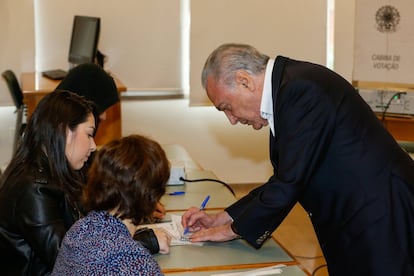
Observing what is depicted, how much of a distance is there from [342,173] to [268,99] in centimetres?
29

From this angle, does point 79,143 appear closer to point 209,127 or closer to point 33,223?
point 33,223

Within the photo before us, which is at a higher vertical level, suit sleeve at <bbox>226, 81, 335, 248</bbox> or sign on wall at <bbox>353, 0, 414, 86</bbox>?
sign on wall at <bbox>353, 0, 414, 86</bbox>

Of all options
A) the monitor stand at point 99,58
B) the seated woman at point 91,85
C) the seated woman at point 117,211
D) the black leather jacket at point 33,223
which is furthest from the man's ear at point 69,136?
the monitor stand at point 99,58

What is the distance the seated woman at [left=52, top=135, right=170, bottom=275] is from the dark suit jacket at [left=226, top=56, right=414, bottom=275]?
0.35 meters

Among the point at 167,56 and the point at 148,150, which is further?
the point at 167,56

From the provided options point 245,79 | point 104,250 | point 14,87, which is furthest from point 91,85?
point 14,87

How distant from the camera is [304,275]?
163 cm

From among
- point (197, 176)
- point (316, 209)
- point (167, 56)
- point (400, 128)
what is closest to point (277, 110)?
point (316, 209)

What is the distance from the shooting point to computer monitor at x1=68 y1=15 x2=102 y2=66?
449cm

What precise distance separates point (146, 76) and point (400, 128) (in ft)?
7.42

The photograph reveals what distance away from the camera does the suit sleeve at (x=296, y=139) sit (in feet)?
5.00

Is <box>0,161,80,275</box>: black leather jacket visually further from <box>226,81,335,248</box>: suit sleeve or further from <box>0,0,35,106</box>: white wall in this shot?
<box>0,0,35,106</box>: white wall

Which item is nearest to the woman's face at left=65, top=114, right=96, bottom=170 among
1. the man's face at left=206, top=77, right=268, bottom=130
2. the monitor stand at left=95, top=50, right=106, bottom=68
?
the man's face at left=206, top=77, right=268, bottom=130

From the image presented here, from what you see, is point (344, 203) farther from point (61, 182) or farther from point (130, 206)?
point (61, 182)
